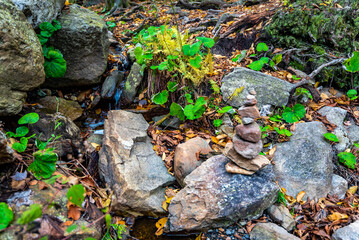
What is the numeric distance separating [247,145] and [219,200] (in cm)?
69

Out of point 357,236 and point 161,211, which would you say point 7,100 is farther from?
point 357,236

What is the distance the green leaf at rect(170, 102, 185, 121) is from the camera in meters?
3.46

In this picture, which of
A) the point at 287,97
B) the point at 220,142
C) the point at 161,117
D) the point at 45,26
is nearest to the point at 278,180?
the point at 220,142

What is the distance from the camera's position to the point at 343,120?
3.57m

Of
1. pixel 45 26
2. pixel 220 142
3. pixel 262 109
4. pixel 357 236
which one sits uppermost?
pixel 45 26

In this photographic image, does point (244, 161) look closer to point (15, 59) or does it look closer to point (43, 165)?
point (43, 165)

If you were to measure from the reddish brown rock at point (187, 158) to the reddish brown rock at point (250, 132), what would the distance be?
2.66 feet

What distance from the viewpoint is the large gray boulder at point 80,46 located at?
4.00 meters

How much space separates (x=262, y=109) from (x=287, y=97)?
46 centimetres

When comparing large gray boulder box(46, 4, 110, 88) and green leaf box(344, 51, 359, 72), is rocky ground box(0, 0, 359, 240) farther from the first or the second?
green leaf box(344, 51, 359, 72)

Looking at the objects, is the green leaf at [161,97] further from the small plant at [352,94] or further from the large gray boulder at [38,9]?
the small plant at [352,94]

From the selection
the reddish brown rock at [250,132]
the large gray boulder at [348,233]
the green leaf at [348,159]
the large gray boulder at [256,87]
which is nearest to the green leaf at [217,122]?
the large gray boulder at [256,87]

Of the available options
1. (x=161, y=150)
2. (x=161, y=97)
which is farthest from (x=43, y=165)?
(x=161, y=97)

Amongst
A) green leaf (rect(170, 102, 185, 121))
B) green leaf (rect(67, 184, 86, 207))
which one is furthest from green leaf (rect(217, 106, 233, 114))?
green leaf (rect(67, 184, 86, 207))
